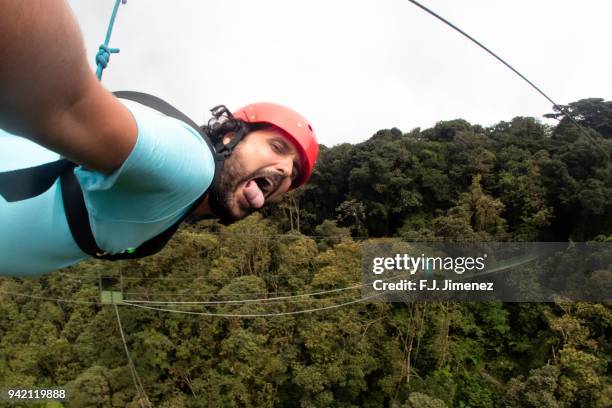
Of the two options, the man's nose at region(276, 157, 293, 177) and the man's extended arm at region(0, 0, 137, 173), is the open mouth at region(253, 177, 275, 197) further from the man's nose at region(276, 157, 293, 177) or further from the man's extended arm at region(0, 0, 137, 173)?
the man's extended arm at region(0, 0, 137, 173)

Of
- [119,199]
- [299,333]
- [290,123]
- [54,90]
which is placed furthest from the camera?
[299,333]

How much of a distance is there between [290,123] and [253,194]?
157mm

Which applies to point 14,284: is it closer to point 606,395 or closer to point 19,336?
point 19,336

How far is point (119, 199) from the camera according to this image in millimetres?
402

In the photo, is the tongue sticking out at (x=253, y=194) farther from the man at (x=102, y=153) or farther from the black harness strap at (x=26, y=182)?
the black harness strap at (x=26, y=182)

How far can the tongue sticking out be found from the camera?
0.56 m

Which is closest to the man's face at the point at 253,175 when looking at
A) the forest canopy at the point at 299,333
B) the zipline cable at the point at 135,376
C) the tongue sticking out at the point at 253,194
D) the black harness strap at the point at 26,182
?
the tongue sticking out at the point at 253,194

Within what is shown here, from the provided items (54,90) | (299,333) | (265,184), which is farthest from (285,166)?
(299,333)

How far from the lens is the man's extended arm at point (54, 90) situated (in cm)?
20

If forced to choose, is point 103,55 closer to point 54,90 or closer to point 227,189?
point 227,189

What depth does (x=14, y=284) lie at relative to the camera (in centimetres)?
873

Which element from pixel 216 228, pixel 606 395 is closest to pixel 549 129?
pixel 606 395

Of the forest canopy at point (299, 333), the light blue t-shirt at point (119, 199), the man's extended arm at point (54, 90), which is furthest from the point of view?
the forest canopy at point (299, 333)

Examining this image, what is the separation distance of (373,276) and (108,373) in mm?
4537
